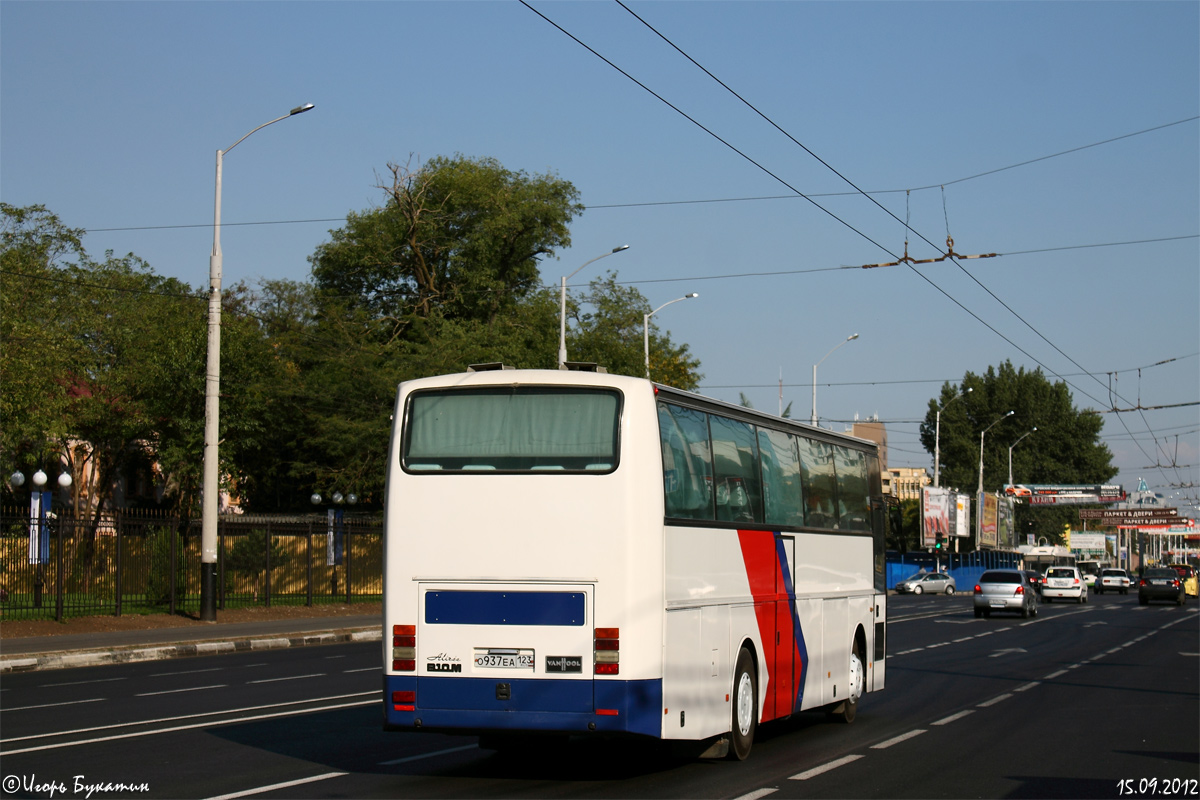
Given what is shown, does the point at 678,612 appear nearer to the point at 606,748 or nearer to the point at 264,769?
the point at 606,748

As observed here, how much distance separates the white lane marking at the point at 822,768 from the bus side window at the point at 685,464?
7.02ft

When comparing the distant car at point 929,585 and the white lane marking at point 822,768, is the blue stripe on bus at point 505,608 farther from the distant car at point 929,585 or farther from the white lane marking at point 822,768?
the distant car at point 929,585

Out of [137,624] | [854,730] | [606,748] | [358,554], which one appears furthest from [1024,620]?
[606,748]

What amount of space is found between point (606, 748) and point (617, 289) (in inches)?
2049

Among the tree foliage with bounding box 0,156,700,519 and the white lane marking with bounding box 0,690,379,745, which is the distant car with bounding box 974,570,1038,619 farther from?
the white lane marking with bounding box 0,690,379,745

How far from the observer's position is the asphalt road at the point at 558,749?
939cm

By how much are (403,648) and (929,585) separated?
65174 millimetres

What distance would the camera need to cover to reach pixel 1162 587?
186 feet

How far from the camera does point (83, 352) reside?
159ft

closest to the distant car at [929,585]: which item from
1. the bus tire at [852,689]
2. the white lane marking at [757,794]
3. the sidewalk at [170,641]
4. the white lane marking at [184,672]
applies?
the sidewalk at [170,641]

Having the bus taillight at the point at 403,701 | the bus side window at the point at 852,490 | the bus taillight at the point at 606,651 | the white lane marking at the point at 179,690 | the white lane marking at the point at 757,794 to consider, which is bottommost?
the white lane marking at the point at 179,690

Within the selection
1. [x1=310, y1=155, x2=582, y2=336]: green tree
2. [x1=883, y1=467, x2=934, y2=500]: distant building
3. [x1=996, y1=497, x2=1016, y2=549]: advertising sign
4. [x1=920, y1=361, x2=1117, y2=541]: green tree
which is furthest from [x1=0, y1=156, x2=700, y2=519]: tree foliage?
[x1=883, y1=467, x2=934, y2=500]: distant building

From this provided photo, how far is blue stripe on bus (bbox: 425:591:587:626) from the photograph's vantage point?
9.48 meters

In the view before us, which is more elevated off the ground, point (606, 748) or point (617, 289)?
point (617, 289)
